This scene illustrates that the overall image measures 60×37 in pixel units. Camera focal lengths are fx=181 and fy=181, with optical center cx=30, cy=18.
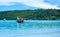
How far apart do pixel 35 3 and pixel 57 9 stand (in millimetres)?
349

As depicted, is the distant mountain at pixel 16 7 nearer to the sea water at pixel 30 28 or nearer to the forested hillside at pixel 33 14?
the forested hillside at pixel 33 14

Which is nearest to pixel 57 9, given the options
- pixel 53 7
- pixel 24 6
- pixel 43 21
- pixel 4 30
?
pixel 53 7

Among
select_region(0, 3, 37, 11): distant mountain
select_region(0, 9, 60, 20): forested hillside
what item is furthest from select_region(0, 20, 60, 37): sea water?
select_region(0, 3, 37, 11): distant mountain

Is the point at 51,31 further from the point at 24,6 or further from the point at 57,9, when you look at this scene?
the point at 24,6

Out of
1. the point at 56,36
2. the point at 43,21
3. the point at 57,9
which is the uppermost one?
the point at 57,9

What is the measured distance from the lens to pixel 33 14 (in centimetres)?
270

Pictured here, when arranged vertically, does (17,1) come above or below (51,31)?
above

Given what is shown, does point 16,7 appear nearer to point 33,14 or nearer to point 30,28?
point 33,14

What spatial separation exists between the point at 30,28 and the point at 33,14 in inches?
13.3

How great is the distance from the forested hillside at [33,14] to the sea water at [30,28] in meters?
0.07

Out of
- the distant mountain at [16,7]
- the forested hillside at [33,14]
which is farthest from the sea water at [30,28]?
the distant mountain at [16,7]

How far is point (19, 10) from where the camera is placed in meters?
2.67

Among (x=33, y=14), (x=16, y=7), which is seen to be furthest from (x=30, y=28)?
(x=16, y=7)

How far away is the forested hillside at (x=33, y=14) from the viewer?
8.73 ft
